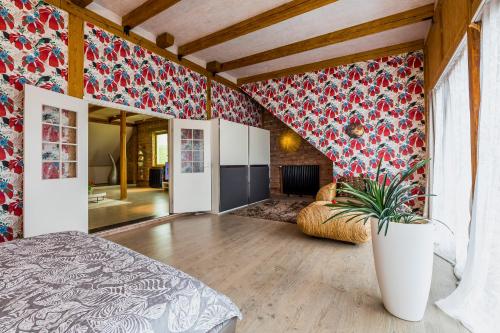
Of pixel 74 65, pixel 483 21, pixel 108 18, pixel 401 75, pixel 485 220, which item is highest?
pixel 108 18

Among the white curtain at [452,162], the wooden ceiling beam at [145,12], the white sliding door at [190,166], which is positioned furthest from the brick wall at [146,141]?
the white curtain at [452,162]

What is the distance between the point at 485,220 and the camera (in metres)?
1.52

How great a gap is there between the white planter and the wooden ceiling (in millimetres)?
2934

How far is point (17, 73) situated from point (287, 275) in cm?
366

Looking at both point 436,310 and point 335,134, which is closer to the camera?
point 436,310

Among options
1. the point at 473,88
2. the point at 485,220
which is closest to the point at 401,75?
the point at 473,88

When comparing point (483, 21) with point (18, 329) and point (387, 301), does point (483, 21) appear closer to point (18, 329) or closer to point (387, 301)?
point (387, 301)

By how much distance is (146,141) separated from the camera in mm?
10633

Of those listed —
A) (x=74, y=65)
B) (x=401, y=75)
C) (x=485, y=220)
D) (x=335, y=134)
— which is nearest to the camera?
(x=485, y=220)

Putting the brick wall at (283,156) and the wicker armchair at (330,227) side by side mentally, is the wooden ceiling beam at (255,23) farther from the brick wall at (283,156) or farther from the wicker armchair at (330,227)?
the brick wall at (283,156)

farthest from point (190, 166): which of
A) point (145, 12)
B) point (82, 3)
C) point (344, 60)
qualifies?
point (344, 60)

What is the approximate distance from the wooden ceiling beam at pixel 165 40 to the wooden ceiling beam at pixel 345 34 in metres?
1.46

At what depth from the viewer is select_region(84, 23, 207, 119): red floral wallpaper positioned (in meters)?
3.31

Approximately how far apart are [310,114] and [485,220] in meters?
4.07
